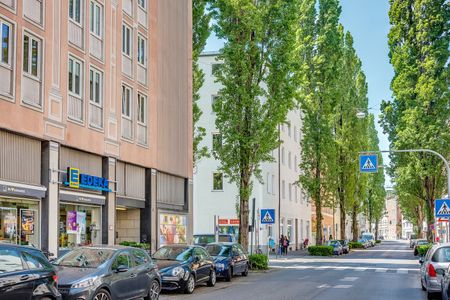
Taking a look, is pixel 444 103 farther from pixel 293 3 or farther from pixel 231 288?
pixel 231 288

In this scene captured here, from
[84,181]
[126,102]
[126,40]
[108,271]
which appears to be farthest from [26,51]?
[108,271]

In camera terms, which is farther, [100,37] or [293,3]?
[293,3]

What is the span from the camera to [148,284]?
16.5 metres

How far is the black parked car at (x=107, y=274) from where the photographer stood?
13.8 m

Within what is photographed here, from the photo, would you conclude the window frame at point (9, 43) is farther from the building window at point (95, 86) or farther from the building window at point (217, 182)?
the building window at point (217, 182)

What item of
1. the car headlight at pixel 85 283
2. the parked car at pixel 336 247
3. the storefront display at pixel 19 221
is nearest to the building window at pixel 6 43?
the storefront display at pixel 19 221

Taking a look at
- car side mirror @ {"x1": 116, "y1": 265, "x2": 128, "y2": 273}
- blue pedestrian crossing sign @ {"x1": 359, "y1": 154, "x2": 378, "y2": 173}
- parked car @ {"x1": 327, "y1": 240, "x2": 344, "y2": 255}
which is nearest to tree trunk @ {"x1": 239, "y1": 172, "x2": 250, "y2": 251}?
blue pedestrian crossing sign @ {"x1": 359, "y1": 154, "x2": 378, "y2": 173}

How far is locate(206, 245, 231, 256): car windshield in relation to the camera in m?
26.2

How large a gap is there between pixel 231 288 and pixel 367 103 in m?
48.1

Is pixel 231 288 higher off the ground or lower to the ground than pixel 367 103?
lower

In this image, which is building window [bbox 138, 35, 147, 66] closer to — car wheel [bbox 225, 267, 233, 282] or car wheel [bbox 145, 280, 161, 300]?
car wheel [bbox 225, 267, 233, 282]

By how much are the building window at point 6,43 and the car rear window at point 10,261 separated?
10120 mm

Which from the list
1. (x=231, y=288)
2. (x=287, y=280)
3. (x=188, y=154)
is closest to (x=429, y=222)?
(x=188, y=154)

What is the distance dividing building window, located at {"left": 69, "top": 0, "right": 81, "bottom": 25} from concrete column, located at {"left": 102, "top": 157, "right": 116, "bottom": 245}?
540 centimetres
